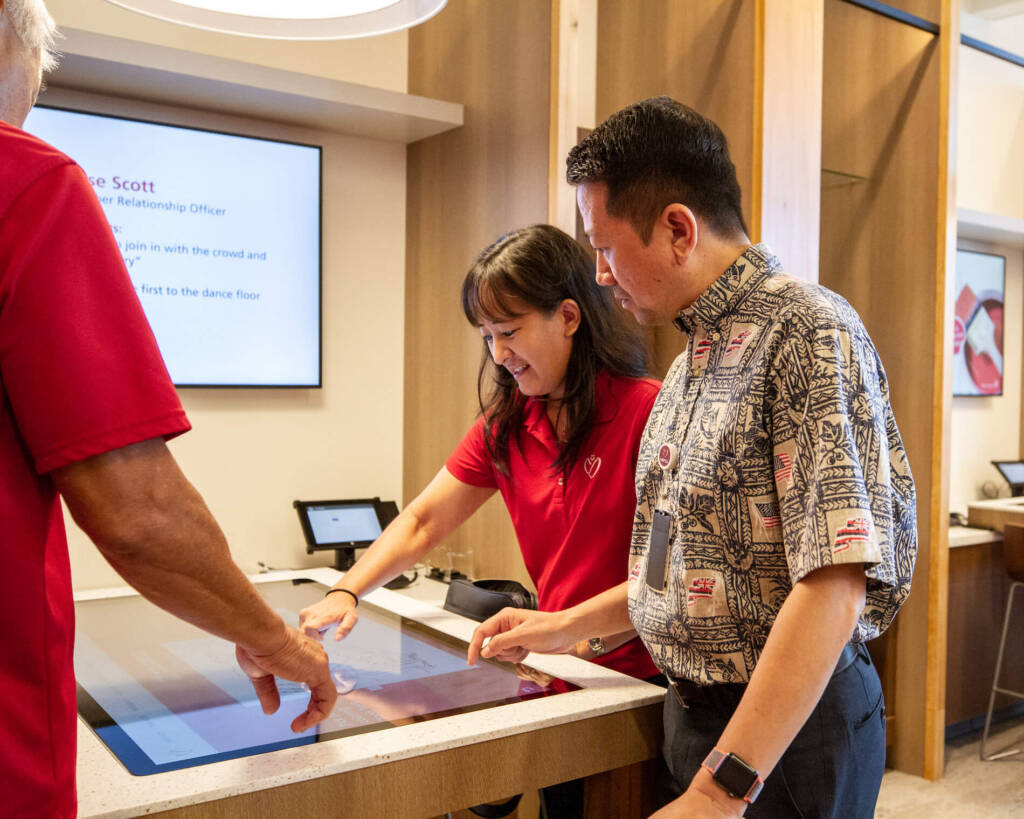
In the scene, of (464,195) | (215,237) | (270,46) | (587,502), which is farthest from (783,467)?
(270,46)

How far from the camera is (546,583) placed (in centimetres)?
171

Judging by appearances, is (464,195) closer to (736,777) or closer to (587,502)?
(587,502)

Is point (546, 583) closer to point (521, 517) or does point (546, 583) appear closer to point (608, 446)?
point (521, 517)

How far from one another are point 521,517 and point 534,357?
11.9 inches

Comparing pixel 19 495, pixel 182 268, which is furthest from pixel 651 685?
pixel 182 268

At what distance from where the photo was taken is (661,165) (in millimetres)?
1169

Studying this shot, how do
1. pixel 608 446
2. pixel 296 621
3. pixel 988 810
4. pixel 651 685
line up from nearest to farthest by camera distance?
pixel 651 685 < pixel 608 446 < pixel 296 621 < pixel 988 810

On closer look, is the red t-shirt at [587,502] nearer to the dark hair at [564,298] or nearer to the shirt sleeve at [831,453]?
the dark hair at [564,298]

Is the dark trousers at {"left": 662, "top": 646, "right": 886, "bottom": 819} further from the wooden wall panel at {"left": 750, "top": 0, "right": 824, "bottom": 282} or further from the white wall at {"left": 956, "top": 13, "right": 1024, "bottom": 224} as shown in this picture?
the white wall at {"left": 956, "top": 13, "right": 1024, "bottom": 224}

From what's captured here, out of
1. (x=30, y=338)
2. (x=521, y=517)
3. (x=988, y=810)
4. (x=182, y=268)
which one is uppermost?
(x=182, y=268)

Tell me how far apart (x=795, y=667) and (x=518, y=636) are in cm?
57

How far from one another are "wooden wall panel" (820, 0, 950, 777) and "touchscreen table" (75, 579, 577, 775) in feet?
6.38

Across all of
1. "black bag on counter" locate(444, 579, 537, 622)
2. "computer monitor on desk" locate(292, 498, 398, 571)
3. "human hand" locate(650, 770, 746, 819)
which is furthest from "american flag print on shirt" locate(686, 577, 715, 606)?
"computer monitor on desk" locate(292, 498, 398, 571)

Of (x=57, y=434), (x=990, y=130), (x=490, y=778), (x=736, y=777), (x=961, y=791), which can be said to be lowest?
(x=961, y=791)
